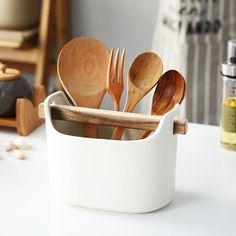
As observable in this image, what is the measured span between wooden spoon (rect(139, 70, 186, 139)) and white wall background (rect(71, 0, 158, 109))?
160cm

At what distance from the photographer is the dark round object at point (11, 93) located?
1.16 m

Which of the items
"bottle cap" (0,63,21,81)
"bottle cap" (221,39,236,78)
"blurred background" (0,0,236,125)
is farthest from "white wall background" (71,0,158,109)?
"bottle cap" (221,39,236,78)

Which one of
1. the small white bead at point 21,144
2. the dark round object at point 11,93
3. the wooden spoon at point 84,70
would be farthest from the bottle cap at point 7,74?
the wooden spoon at point 84,70

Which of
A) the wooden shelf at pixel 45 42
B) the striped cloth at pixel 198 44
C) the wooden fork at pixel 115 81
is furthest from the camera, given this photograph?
the wooden shelf at pixel 45 42

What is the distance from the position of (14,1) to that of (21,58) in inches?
9.5

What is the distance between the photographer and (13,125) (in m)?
1.17

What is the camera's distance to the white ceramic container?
32.7 inches

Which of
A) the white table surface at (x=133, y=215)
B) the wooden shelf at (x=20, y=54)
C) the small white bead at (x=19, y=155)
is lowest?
the wooden shelf at (x=20, y=54)

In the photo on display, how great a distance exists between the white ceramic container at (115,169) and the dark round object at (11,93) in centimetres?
29

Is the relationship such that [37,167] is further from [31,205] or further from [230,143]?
[230,143]

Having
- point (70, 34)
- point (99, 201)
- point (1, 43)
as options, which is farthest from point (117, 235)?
point (70, 34)

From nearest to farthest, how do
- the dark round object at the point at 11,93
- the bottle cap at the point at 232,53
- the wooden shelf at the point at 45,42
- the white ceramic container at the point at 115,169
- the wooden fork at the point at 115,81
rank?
the white ceramic container at the point at 115,169, the wooden fork at the point at 115,81, the bottle cap at the point at 232,53, the dark round object at the point at 11,93, the wooden shelf at the point at 45,42

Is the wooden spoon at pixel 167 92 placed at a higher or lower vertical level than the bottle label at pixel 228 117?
higher

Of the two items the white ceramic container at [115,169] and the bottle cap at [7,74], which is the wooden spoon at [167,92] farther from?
the bottle cap at [7,74]
